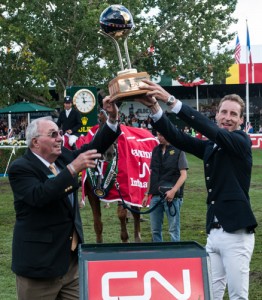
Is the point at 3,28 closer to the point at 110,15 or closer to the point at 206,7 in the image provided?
the point at 206,7

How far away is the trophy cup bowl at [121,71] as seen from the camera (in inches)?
184

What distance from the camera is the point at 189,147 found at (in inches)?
214

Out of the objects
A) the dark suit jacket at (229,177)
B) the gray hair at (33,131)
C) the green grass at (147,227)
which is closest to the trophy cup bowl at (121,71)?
the dark suit jacket at (229,177)

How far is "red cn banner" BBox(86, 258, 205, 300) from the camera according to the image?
12.5ft

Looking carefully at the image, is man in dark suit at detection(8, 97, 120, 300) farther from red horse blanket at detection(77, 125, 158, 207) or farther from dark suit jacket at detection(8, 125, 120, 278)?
red horse blanket at detection(77, 125, 158, 207)

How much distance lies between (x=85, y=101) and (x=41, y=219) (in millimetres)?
Result: 13050

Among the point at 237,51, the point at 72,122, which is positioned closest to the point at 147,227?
the point at 72,122

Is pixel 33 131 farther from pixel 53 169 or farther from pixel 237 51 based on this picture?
pixel 237 51

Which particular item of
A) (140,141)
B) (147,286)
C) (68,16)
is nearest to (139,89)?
(147,286)

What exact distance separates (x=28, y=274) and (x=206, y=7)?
3568cm

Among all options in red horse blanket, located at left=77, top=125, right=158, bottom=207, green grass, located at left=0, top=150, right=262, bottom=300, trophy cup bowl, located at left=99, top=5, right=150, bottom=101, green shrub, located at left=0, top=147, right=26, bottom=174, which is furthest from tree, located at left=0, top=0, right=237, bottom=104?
trophy cup bowl, located at left=99, top=5, right=150, bottom=101

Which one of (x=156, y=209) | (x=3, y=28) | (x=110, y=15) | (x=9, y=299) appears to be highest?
(x=3, y=28)

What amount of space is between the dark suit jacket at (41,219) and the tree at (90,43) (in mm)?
27766

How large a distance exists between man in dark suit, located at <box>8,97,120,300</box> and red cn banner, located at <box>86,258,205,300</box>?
34.6 inches
